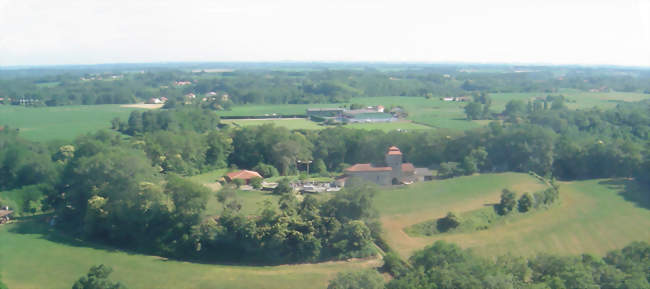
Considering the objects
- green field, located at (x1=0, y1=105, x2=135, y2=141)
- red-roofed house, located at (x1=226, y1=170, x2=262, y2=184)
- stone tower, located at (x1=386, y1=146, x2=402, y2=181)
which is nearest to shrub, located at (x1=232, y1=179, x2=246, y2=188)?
red-roofed house, located at (x1=226, y1=170, x2=262, y2=184)

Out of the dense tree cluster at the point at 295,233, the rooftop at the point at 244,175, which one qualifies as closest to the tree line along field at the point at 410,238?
the dense tree cluster at the point at 295,233

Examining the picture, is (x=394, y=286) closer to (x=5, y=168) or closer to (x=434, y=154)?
(x=434, y=154)

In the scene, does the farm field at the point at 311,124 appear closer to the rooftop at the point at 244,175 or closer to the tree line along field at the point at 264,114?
the tree line along field at the point at 264,114

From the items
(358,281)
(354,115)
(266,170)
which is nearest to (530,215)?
(358,281)

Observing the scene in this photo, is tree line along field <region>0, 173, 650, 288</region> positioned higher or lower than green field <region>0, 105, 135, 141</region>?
lower

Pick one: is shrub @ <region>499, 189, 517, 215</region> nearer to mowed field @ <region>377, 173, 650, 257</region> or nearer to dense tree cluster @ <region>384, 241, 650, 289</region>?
mowed field @ <region>377, 173, 650, 257</region>
